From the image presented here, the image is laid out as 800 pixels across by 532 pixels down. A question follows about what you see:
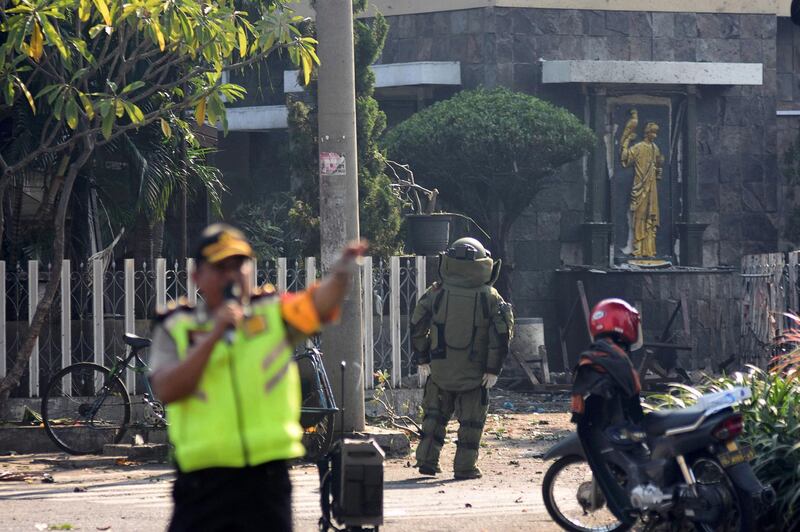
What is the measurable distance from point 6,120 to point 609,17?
11.6 meters

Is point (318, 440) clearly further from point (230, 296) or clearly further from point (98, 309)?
point (230, 296)

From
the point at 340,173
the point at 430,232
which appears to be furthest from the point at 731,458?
the point at 430,232

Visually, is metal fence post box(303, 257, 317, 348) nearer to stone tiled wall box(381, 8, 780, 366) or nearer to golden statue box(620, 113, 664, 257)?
stone tiled wall box(381, 8, 780, 366)

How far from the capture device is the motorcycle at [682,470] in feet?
22.9

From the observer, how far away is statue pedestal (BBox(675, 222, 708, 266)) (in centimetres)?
2286

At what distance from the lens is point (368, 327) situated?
512 inches

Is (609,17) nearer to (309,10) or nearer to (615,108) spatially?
(615,108)

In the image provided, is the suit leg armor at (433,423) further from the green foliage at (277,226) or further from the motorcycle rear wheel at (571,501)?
the green foliage at (277,226)

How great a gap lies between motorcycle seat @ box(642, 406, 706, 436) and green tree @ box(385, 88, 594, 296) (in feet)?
43.1

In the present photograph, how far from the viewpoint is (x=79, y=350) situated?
13031 millimetres

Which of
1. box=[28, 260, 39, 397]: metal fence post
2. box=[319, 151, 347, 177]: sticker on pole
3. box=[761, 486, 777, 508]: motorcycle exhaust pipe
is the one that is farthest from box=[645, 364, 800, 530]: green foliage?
box=[28, 260, 39, 397]: metal fence post

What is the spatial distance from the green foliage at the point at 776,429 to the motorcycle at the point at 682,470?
1.37 ft

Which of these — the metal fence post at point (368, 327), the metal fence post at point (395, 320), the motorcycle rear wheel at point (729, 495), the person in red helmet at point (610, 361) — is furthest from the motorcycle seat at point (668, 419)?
the metal fence post at point (395, 320)

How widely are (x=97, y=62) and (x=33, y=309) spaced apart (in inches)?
92.7
